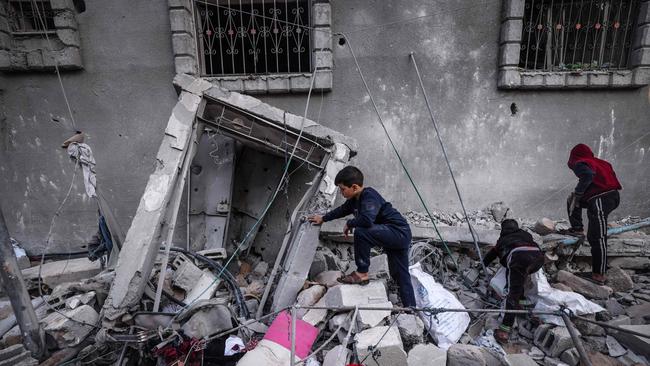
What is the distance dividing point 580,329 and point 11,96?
8848 millimetres

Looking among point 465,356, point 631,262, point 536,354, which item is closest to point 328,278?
point 465,356

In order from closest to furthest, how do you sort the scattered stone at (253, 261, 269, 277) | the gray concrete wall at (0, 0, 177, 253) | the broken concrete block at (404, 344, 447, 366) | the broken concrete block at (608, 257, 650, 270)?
the broken concrete block at (404, 344, 447, 366) < the broken concrete block at (608, 257, 650, 270) < the scattered stone at (253, 261, 269, 277) < the gray concrete wall at (0, 0, 177, 253)

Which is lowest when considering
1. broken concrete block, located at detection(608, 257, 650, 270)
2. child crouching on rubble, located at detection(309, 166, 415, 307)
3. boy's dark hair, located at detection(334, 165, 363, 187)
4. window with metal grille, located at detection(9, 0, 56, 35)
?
broken concrete block, located at detection(608, 257, 650, 270)

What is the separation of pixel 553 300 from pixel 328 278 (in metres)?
2.64

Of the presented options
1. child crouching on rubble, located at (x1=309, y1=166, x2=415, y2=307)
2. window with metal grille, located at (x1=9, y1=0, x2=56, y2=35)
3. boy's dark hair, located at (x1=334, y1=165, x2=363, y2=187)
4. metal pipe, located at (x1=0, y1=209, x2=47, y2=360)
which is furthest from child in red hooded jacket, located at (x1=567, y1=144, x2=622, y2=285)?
window with metal grille, located at (x1=9, y1=0, x2=56, y2=35)

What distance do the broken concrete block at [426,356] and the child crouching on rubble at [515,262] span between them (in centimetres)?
111

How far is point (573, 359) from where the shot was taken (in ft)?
10.7

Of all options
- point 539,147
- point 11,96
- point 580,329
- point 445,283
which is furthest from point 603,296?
point 11,96

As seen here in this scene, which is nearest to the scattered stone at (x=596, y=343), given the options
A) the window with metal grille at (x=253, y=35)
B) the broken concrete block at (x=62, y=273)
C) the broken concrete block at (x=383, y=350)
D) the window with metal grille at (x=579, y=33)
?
the broken concrete block at (x=383, y=350)

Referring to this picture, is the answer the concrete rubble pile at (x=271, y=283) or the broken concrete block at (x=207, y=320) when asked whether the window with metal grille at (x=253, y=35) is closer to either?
the concrete rubble pile at (x=271, y=283)

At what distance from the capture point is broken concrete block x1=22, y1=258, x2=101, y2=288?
185 inches

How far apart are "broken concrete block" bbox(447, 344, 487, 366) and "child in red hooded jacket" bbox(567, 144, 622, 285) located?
275 cm

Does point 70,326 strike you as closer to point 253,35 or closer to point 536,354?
point 253,35

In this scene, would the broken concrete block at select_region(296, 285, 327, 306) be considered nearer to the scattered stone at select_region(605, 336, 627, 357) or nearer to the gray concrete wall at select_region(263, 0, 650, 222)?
the gray concrete wall at select_region(263, 0, 650, 222)
